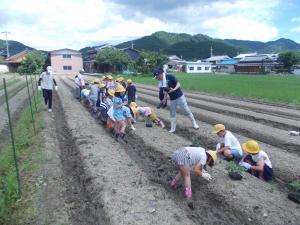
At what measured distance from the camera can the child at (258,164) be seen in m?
6.83

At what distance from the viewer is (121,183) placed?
6.40 metres

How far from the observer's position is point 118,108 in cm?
966

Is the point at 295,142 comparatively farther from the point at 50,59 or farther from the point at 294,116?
the point at 50,59

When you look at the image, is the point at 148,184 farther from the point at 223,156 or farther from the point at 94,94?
→ the point at 94,94

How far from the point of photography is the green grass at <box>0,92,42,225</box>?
5168 millimetres

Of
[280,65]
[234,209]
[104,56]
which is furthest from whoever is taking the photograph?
[280,65]

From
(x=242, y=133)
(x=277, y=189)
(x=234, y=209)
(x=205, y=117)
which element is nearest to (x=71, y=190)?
(x=234, y=209)

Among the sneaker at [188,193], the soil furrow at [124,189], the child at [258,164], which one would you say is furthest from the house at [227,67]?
the sneaker at [188,193]

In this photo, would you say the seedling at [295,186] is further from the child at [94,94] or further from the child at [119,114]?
the child at [94,94]

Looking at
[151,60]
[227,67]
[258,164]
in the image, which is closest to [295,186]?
[258,164]

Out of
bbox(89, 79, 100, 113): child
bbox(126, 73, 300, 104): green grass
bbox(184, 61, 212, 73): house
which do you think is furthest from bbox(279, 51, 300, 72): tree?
bbox(89, 79, 100, 113): child

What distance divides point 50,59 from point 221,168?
6970 centimetres

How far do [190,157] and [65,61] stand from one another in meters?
70.6

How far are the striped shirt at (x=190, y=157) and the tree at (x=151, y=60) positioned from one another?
5037cm
